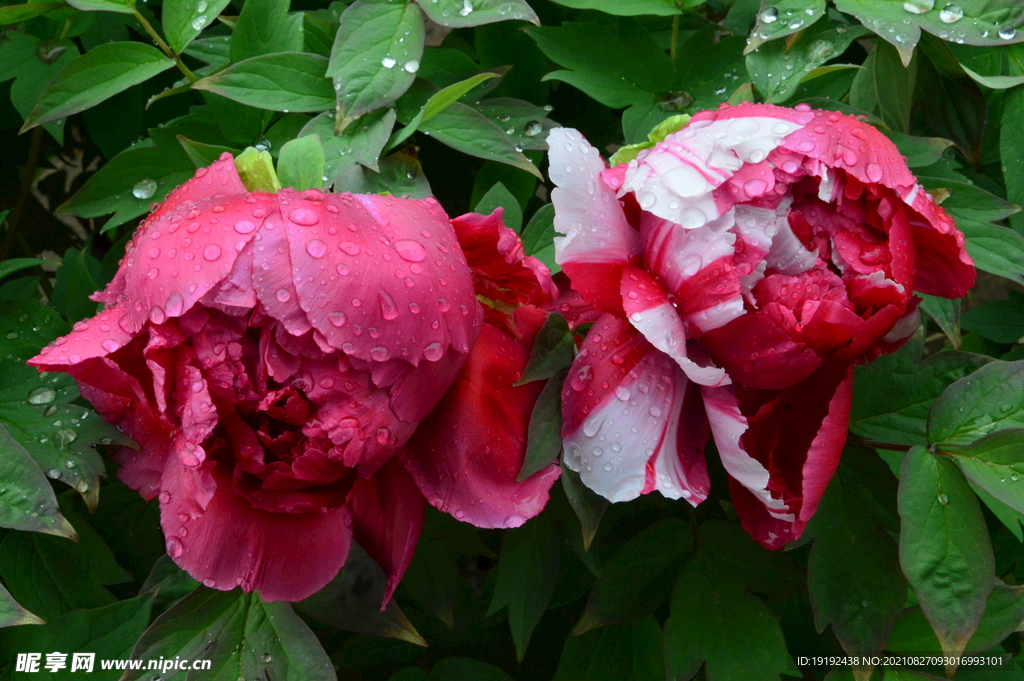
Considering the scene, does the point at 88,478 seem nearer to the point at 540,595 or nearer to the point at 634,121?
the point at 540,595

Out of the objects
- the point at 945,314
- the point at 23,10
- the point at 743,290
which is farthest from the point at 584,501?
the point at 23,10

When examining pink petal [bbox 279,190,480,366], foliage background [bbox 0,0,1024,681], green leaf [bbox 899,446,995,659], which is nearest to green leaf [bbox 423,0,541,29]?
foliage background [bbox 0,0,1024,681]

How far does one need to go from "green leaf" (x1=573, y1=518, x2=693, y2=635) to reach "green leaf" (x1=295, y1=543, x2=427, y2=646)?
145 mm

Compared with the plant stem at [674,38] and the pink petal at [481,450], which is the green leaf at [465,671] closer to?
the pink petal at [481,450]

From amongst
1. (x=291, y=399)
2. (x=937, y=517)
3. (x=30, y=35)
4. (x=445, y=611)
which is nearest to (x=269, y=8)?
(x=30, y=35)

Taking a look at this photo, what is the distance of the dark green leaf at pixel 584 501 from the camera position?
503 mm

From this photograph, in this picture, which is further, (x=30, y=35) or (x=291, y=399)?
(x=30, y=35)

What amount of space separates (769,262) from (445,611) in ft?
1.24

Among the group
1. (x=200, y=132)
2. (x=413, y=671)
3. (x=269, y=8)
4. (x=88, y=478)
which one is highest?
(x=269, y=8)

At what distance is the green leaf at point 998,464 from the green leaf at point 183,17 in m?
0.68

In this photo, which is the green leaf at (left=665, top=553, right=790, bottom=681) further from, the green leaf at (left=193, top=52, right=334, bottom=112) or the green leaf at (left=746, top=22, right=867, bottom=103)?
the green leaf at (left=193, top=52, right=334, bottom=112)

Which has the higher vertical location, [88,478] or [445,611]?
[88,478]

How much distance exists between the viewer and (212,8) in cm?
66

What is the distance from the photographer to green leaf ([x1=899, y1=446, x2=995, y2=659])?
20.4 inches
